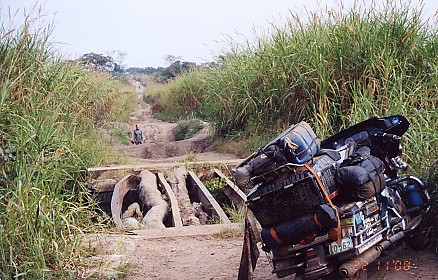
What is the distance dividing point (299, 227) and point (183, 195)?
4.47 m

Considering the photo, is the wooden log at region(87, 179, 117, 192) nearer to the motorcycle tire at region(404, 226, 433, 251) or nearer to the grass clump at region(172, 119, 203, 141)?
the motorcycle tire at region(404, 226, 433, 251)

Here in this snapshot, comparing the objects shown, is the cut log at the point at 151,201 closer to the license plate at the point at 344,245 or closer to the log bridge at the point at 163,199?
the log bridge at the point at 163,199

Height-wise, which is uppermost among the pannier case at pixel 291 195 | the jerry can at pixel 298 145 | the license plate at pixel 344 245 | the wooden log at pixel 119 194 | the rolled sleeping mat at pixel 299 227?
the jerry can at pixel 298 145

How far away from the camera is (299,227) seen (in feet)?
9.33

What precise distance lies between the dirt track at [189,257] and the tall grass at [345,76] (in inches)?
45.2

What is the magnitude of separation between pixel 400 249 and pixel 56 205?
2.73 m

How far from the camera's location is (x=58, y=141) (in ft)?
13.9

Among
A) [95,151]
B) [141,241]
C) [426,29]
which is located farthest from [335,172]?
[95,151]

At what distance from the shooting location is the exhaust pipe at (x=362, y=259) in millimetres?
2857

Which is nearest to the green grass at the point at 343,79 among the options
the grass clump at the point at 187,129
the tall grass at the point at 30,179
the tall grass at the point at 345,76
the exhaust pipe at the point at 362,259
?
the tall grass at the point at 345,76

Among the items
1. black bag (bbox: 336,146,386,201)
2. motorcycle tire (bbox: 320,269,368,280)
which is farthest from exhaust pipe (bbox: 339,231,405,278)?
black bag (bbox: 336,146,386,201)

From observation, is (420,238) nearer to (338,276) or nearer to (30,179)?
(338,276)

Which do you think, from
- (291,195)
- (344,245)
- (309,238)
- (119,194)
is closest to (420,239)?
(344,245)

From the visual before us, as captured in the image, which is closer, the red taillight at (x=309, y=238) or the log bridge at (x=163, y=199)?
the red taillight at (x=309, y=238)
